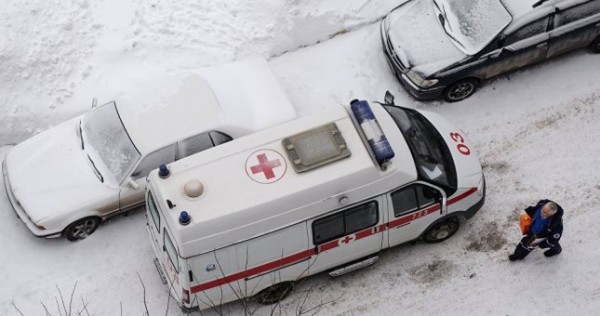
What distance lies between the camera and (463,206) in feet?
32.6

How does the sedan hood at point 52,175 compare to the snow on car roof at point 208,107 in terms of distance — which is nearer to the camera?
the sedan hood at point 52,175

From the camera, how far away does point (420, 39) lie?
11.7 m

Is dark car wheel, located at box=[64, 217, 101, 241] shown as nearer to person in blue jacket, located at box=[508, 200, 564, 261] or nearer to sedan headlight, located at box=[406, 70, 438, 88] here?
sedan headlight, located at box=[406, 70, 438, 88]

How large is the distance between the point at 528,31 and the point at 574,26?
87 centimetres

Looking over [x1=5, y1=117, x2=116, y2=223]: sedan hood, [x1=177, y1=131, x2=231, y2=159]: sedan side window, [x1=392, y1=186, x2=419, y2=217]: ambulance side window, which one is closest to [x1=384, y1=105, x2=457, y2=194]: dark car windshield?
[x1=392, y1=186, x2=419, y2=217]: ambulance side window

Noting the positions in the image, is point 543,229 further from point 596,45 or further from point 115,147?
point 115,147

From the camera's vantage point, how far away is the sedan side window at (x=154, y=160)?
1016 centimetres

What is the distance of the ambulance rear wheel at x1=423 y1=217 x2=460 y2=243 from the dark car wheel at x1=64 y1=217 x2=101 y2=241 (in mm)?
5067

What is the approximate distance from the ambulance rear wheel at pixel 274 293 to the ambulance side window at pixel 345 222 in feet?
3.18

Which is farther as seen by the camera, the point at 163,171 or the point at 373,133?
the point at 373,133

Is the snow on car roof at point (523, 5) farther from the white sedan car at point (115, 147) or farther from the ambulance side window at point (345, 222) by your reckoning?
the ambulance side window at point (345, 222)

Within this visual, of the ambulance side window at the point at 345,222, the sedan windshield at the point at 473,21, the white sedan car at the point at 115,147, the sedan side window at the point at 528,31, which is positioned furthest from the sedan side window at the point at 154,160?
the sedan side window at the point at 528,31

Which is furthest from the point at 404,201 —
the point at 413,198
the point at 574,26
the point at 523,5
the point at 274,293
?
the point at 574,26

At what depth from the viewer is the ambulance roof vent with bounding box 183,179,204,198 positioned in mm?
8680
